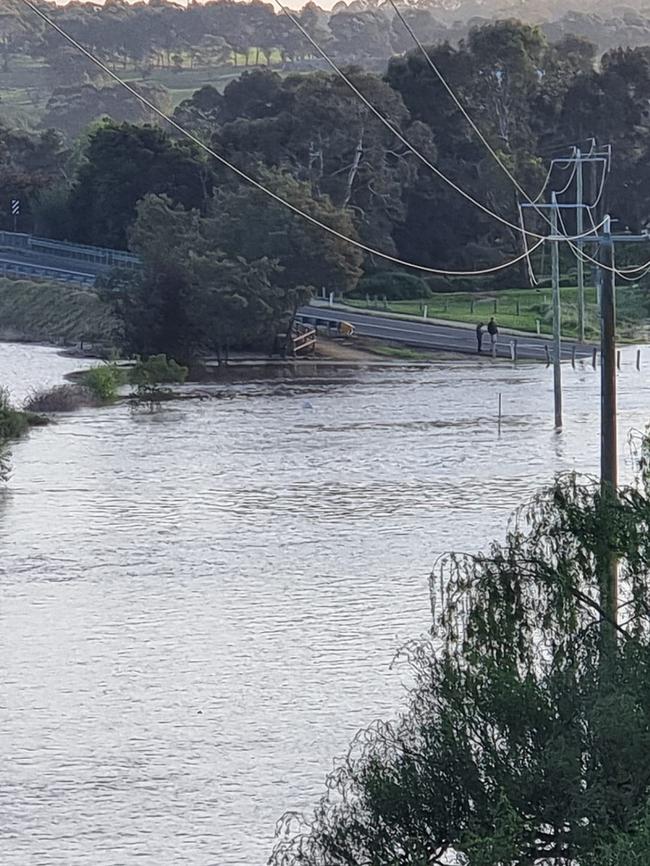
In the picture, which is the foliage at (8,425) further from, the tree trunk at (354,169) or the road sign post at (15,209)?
the road sign post at (15,209)

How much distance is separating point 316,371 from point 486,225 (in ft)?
83.0

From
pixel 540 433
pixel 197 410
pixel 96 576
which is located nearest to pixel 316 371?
pixel 197 410

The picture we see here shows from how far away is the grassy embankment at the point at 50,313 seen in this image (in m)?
76.7

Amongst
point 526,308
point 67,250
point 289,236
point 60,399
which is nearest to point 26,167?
point 67,250

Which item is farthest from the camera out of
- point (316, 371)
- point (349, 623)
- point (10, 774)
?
point (316, 371)

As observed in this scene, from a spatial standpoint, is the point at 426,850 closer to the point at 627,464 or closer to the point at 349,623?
the point at 349,623

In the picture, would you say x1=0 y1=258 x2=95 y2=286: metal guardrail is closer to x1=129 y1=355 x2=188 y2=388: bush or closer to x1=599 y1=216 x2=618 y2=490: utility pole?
x1=129 y1=355 x2=188 y2=388: bush

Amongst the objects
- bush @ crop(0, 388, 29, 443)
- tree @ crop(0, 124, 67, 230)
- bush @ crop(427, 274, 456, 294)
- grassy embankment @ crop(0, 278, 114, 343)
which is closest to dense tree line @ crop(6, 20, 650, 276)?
tree @ crop(0, 124, 67, 230)

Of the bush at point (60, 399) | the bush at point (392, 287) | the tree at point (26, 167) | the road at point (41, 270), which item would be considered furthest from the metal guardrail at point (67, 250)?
the bush at point (60, 399)

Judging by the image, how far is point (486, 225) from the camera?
87.9 meters

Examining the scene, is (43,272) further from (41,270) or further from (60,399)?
(60,399)

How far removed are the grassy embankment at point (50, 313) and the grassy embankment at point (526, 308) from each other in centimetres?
1229

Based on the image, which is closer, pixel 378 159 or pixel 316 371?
pixel 316 371

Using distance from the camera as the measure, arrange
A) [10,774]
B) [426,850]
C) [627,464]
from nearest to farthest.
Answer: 1. [426,850]
2. [10,774]
3. [627,464]
